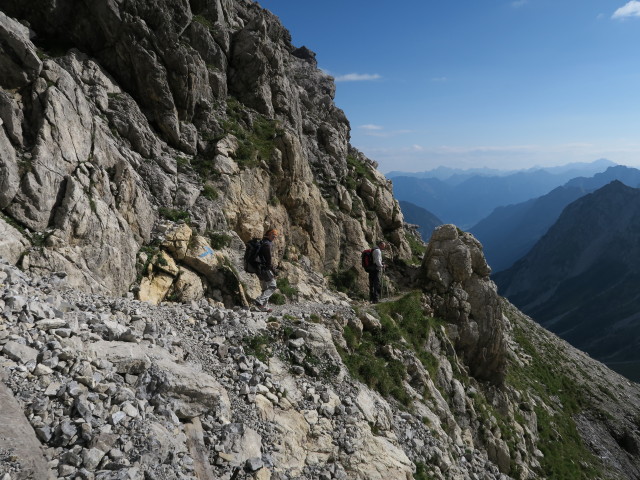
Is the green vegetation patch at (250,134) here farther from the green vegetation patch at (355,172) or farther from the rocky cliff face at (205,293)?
the green vegetation patch at (355,172)

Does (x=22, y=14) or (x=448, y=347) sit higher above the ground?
(x=22, y=14)

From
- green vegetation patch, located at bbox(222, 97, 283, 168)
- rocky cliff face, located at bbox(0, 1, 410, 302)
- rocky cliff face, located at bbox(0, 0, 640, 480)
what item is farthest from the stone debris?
green vegetation patch, located at bbox(222, 97, 283, 168)

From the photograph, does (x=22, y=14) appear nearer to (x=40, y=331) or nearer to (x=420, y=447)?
(x=40, y=331)

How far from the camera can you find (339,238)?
3453 cm

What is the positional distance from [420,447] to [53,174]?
1859 centimetres

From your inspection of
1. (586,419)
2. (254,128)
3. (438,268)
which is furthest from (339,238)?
(586,419)

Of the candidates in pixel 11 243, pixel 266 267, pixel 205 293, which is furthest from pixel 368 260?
pixel 11 243

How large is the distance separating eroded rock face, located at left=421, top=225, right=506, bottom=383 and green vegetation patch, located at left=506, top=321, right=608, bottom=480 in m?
8.01

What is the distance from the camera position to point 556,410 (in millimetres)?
47000

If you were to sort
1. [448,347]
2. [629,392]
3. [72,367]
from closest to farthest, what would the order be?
[72,367]
[448,347]
[629,392]

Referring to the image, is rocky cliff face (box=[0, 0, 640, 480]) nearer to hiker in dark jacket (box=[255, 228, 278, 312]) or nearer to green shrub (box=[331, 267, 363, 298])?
green shrub (box=[331, 267, 363, 298])

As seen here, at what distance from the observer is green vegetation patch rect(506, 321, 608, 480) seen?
33.9m

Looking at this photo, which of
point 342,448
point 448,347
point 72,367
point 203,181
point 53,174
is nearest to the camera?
point 72,367

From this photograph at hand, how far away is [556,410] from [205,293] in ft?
153
